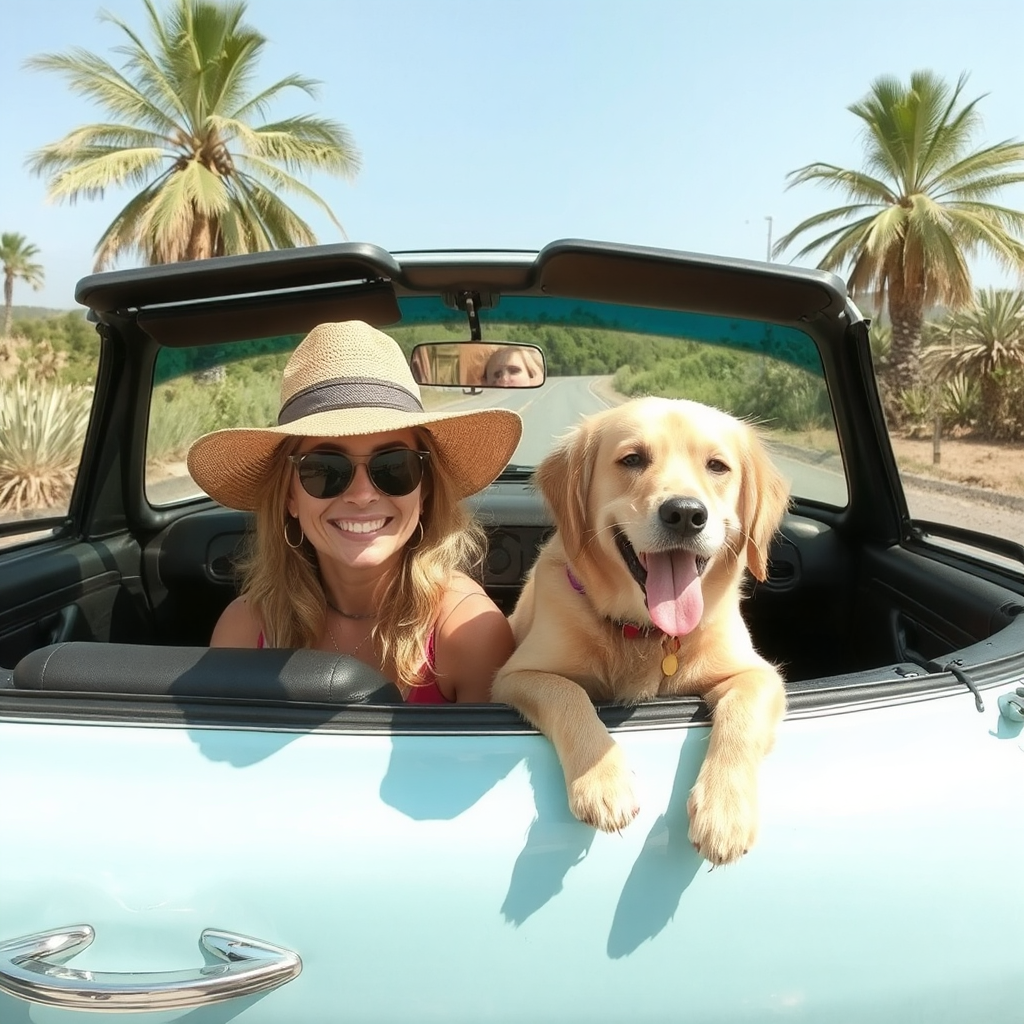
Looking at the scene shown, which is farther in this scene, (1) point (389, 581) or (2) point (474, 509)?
(2) point (474, 509)

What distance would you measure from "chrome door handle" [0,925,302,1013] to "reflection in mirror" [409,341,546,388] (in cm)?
215

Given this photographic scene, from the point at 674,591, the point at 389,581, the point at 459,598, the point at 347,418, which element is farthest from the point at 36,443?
the point at 674,591

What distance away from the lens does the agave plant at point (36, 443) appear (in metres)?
14.0

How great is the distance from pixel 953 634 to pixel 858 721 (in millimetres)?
982

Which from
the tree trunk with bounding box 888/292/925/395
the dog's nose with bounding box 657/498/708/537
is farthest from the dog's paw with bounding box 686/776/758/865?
the tree trunk with bounding box 888/292/925/395

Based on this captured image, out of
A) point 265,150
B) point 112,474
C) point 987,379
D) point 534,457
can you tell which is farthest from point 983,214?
point 112,474

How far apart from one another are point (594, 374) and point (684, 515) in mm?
1430

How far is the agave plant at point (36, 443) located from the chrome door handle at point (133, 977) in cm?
1454

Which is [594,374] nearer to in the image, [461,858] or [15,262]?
[461,858]

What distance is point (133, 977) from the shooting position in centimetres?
122

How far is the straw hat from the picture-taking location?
6.86 feet

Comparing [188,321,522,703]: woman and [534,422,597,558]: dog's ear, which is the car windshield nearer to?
[534,422,597,558]: dog's ear

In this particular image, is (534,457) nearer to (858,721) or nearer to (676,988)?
(858,721)

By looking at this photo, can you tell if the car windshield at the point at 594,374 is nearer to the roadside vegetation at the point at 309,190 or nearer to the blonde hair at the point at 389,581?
the blonde hair at the point at 389,581
